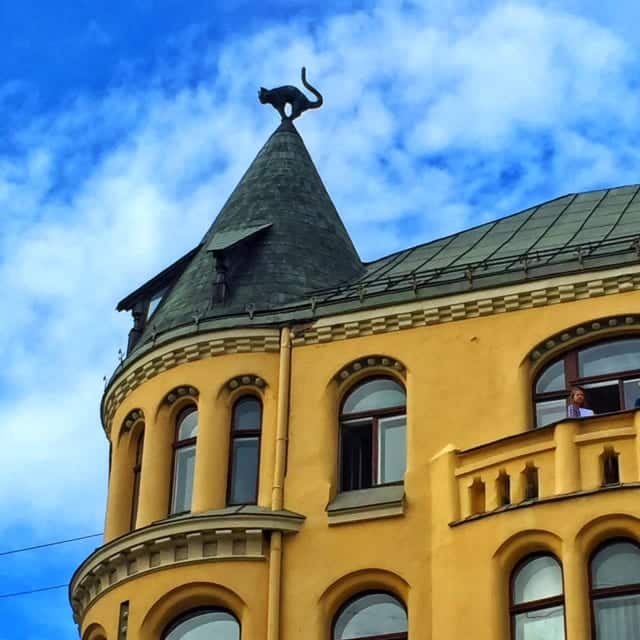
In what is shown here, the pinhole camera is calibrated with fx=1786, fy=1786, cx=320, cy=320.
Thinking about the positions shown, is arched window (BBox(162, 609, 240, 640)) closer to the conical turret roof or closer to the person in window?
the conical turret roof

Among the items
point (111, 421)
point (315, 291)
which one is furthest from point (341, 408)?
point (111, 421)

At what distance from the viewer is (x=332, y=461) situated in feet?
94.2

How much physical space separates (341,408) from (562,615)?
20.5 feet

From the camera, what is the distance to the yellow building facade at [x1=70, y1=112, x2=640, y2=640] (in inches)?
994

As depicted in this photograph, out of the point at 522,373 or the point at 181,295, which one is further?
the point at 181,295

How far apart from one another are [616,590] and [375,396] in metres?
6.43

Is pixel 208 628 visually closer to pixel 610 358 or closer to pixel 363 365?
pixel 363 365

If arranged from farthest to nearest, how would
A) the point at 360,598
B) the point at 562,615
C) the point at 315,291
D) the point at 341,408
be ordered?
1. the point at 315,291
2. the point at 341,408
3. the point at 360,598
4. the point at 562,615

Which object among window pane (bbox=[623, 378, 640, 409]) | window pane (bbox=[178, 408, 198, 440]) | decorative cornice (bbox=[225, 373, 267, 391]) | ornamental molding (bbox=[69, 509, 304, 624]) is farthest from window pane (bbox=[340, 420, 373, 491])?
window pane (bbox=[623, 378, 640, 409])

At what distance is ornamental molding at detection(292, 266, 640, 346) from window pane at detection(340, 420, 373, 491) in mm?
1619

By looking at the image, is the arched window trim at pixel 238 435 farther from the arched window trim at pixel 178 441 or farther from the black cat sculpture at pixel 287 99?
the black cat sculpture at pixel 287 99

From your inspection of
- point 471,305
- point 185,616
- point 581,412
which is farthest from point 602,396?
point 185,616

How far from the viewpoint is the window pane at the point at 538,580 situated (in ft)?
81.7

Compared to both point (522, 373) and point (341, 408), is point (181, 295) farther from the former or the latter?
point (522, 373)
